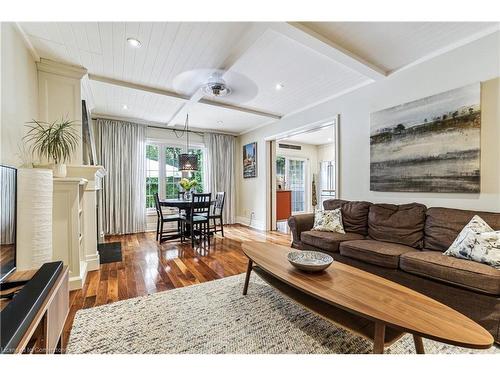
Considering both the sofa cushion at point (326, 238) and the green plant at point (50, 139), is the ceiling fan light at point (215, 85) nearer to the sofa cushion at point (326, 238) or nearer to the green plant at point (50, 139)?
the green plant at point (50, 139)

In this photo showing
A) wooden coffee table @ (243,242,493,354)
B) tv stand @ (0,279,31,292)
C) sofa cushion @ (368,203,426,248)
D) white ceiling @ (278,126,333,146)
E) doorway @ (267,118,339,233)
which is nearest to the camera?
wooden coffee table @ (243,242,493,354)

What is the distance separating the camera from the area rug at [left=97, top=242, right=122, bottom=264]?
3.16 meters

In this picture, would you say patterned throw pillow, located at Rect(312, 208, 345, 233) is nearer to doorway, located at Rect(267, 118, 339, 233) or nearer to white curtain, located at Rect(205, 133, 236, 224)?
white curtain, located at Rect(205, 133, 236, 224)

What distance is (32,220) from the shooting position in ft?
5.30

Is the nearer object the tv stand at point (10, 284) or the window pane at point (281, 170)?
the tv stand at point (10, 284)

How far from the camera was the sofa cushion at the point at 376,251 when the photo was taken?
205cm

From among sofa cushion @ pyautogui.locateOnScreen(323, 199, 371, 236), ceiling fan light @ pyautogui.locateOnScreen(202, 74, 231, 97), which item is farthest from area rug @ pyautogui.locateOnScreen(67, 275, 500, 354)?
ceiling fan light @ pyautogui.locateOnScreen(202, 74, 231, 97)

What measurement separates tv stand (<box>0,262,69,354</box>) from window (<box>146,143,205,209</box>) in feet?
13.0

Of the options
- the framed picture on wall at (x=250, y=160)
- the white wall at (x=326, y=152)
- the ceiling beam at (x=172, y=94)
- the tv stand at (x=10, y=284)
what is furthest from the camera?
the white wall at (x=326, y=152)

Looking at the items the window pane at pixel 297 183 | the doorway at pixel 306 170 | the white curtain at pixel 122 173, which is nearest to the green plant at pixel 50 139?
the white curtain at pixel 122 173

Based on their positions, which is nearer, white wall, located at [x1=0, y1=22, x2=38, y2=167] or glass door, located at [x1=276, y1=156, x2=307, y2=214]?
white wall, located at [x1=0, y1=22, x2=38, y2=167]

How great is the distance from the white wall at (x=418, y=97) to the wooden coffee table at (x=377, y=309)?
160 cm
